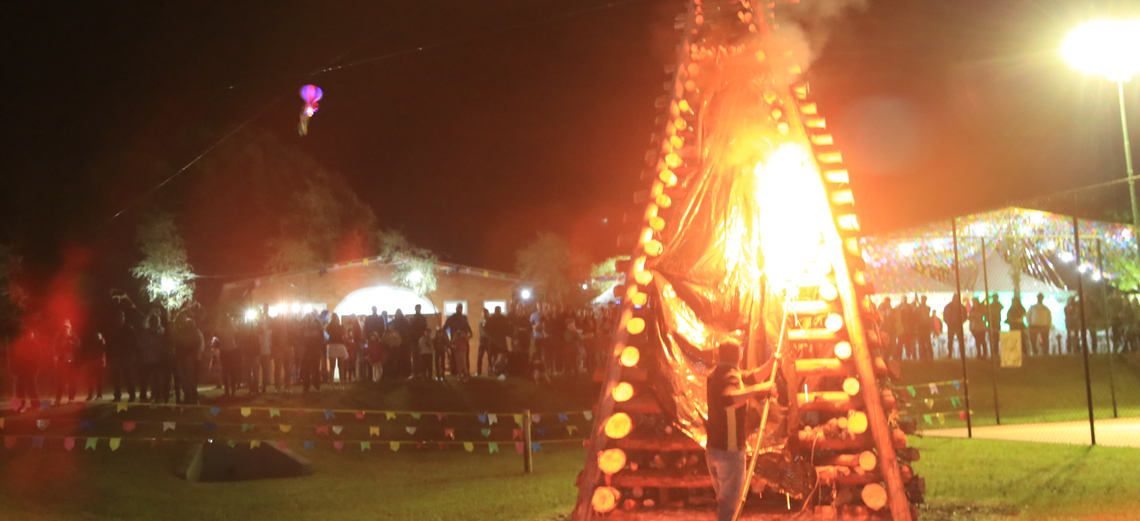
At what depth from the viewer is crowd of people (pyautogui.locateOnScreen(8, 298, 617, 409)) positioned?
14.7m

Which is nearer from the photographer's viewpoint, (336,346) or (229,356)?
(229,356)

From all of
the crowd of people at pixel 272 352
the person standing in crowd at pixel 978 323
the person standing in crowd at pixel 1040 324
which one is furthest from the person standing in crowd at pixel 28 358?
the person standing in crowd at pixel 1040 324

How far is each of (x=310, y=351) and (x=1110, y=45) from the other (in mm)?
14779

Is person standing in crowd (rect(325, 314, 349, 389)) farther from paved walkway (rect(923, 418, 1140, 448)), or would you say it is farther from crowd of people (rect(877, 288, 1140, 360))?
crowd of people (rect(877, 288, 1140, 360))

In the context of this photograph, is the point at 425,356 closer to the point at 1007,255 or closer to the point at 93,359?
the point at 93,359

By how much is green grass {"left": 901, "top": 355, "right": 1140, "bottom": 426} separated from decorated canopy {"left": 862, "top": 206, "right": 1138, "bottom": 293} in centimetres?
196

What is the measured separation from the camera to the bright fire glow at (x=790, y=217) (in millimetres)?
7355

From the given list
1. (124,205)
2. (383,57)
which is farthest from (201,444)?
(383,57)

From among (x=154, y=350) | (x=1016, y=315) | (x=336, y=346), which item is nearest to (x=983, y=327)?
(x=1016, y=315)

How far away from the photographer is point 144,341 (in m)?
14.5

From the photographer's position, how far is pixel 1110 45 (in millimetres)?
11797

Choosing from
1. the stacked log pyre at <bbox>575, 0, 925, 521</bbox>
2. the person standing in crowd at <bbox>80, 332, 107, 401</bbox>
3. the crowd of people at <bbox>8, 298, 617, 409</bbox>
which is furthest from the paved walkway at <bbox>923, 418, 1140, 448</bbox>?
the person standing in crowd at <bbox>80, 332, 107, 401</bbox>

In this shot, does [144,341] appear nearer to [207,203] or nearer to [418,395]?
[418,395]

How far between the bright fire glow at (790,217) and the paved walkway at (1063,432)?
7.86 m
